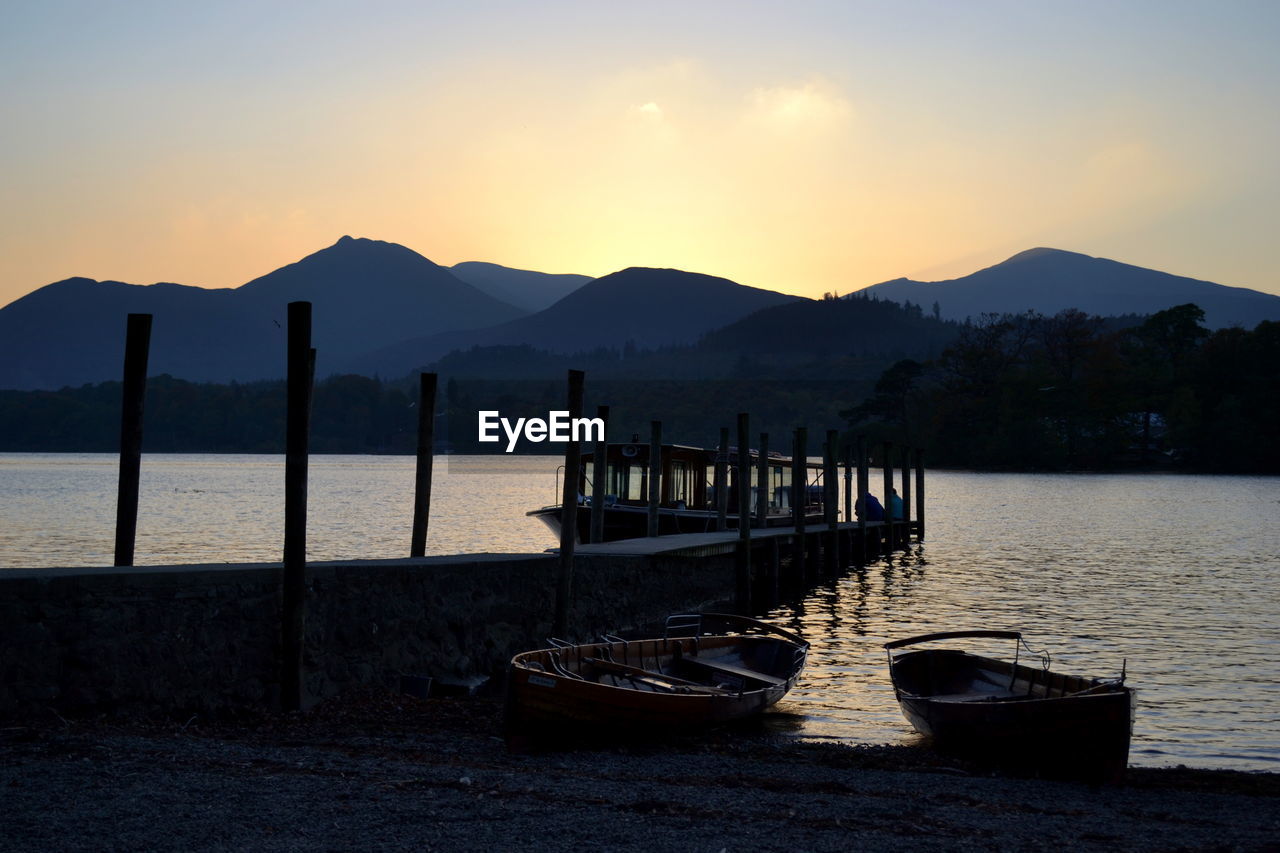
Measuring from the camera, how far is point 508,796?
8617mm

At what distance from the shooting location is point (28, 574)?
9406 millimetres

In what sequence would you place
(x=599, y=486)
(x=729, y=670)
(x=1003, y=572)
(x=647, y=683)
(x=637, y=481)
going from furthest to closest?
(x=1003, y=572), (x=637, y=481), (x=599, y=486), (x=729, y=670), (x=647, y=683)

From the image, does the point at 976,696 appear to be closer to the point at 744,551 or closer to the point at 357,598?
the point at 357,598

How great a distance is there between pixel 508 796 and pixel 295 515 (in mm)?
4109

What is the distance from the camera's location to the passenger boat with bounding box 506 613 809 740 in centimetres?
1092

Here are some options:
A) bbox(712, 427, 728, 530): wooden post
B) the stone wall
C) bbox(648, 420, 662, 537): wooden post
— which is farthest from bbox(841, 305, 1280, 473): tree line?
the stone wall

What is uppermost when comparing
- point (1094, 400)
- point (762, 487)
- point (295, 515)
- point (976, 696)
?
point (1094, 400)

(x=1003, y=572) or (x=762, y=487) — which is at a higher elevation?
(x=762, y=487)

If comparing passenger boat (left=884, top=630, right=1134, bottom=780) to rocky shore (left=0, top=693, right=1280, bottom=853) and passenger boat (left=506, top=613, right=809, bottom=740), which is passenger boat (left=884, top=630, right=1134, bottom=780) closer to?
rocky shore (left=0, top=693, right=1280, bottom=853)

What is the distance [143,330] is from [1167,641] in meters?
19.7

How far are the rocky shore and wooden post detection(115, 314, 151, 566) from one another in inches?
122

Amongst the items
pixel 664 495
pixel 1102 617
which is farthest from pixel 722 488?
pixel 1102 617

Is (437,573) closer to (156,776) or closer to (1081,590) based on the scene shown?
(156,776)

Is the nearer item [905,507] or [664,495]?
[664,495]
